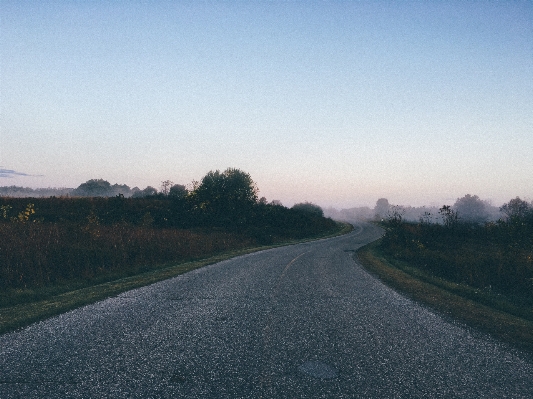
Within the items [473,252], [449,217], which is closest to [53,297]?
[473,252]

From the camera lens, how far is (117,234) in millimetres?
17531

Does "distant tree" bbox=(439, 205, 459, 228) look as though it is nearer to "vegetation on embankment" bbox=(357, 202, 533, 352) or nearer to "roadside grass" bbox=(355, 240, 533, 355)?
"vegetation on embankment" bbox=(357, 202, 533, 352)

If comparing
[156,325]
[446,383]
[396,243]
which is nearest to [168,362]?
[156,325]

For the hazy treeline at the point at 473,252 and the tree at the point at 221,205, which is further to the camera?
the tree at the point at 221,205

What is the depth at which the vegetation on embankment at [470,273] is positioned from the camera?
8477mm

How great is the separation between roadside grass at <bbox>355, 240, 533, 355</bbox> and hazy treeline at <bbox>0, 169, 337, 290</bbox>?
12.4m

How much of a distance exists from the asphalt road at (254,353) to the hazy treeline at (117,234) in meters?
5.59

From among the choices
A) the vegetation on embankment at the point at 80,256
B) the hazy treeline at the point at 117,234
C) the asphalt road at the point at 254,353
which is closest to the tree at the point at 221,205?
the hazy treeline at the point at 117,234

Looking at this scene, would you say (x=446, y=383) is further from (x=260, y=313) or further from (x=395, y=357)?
(x=260, y=313)

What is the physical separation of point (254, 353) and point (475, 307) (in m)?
7.87

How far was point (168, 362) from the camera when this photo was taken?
5094mm

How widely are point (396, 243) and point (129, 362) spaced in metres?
24.3

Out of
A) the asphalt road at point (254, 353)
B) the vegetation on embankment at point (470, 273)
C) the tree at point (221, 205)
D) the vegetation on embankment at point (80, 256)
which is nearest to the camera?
the asphalt road at point (254, 353)

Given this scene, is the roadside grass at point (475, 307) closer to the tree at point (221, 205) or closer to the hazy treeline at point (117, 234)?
the hazy treeline at point (117, 234)
